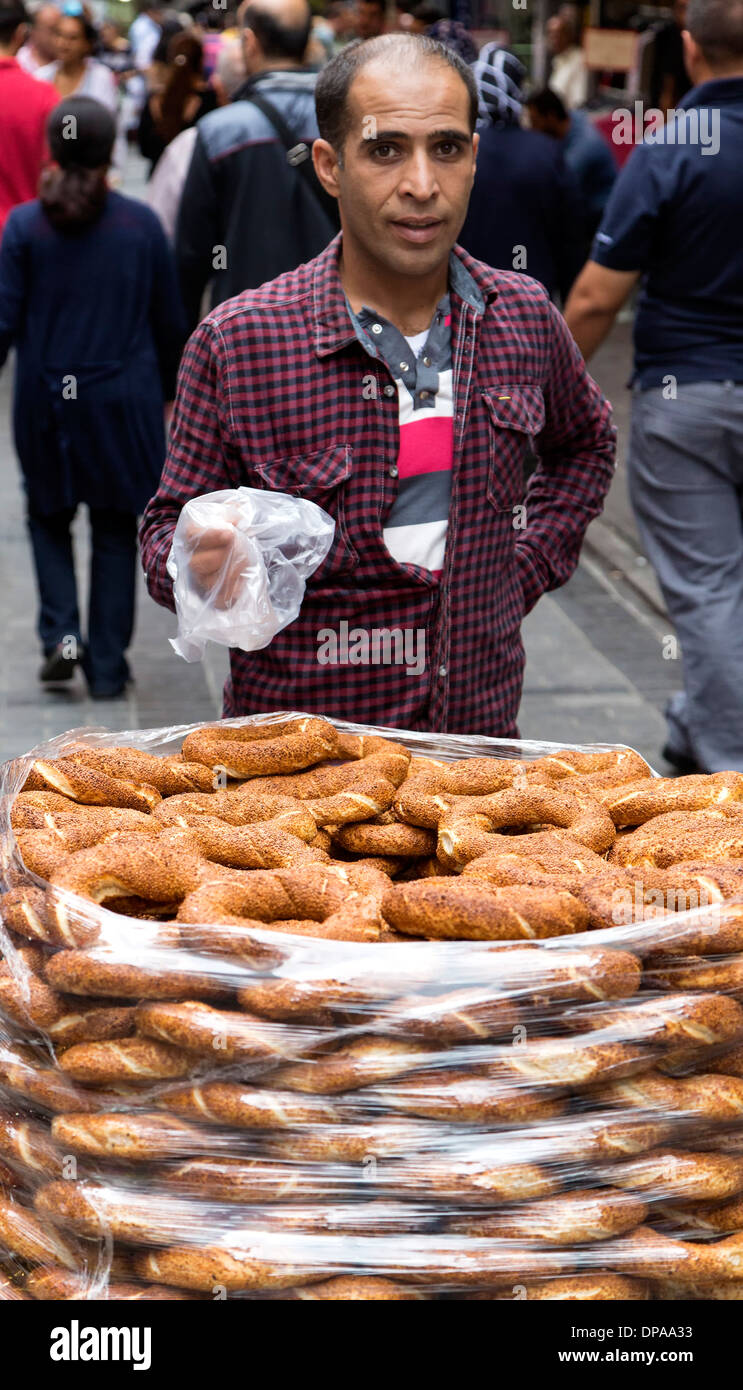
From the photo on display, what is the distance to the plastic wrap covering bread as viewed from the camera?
189 cm

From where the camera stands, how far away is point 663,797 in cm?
238

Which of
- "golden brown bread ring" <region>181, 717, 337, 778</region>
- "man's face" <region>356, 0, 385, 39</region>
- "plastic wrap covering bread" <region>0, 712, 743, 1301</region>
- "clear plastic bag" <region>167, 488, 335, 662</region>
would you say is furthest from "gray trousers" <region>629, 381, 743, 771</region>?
"man's face" <region>356, 0, 385, 39</region>

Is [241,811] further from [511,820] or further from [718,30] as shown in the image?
[718,30]

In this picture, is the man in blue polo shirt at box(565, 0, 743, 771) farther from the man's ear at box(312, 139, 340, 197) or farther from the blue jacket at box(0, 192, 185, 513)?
the man's ear at box(312, 139, 340, 197)

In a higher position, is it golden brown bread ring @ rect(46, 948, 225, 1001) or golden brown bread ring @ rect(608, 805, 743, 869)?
golden brown bread ring @ rect(608, 805, 743, 869)

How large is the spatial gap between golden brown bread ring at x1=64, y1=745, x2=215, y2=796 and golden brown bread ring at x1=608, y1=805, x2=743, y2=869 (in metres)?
0.63

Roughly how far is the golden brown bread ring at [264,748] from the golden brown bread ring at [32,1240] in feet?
2.33

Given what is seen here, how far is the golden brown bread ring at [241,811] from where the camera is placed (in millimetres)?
2295

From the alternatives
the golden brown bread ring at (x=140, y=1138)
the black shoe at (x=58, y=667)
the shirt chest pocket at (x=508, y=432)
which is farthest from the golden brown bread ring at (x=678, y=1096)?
the black shoe at (x=58, y=667)

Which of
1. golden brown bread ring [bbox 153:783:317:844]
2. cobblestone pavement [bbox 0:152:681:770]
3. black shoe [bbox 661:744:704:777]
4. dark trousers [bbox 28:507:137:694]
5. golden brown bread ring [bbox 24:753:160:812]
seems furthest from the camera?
dark trousers [bbox 28:507:137:694]

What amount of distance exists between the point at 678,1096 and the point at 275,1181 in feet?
1.57

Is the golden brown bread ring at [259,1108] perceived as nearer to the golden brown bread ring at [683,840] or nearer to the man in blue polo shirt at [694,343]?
the golden brown bread ring at [683,840]

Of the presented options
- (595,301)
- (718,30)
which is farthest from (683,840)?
(718,30)
